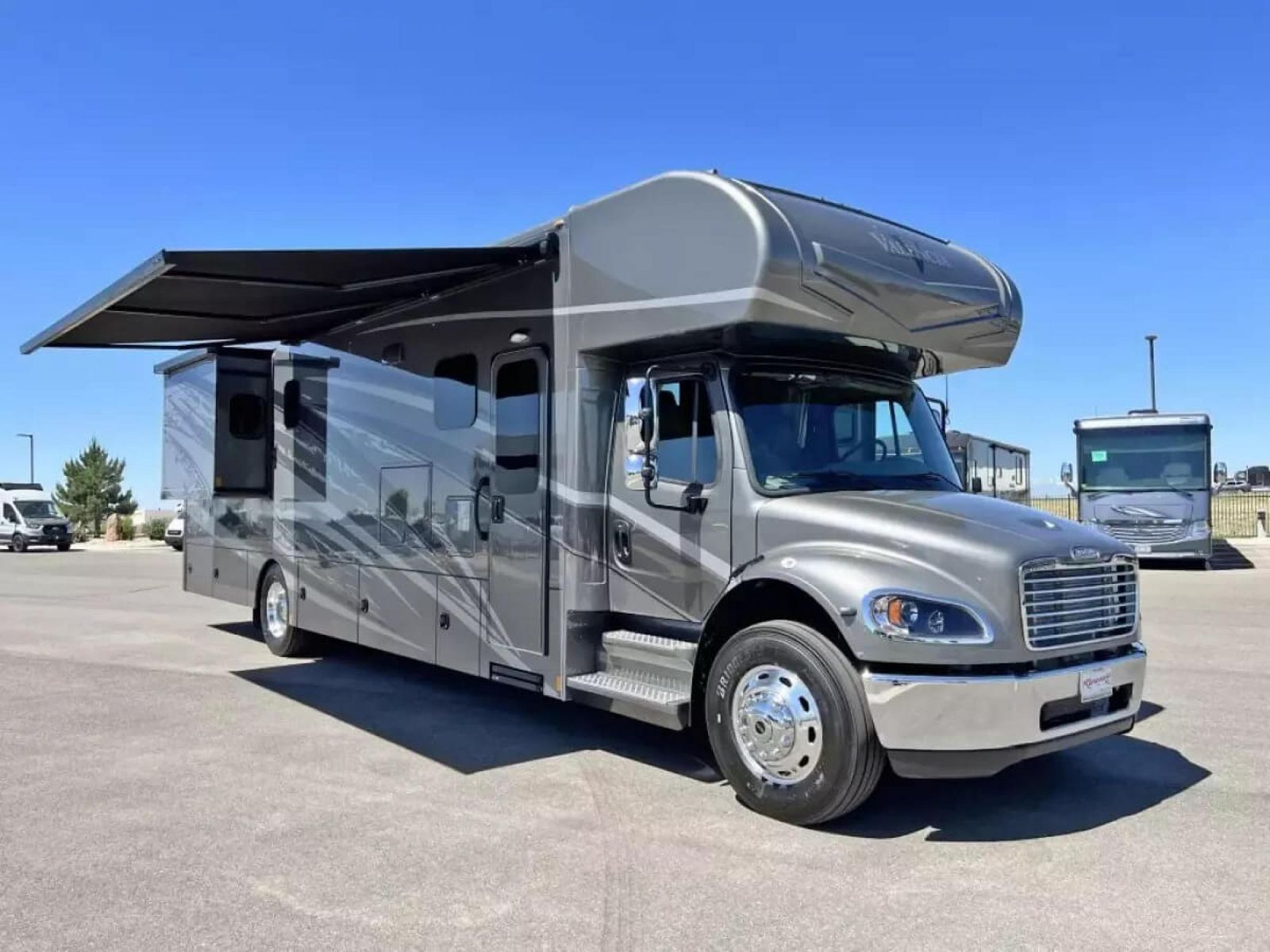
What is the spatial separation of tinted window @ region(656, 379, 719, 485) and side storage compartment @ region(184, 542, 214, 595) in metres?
6.99

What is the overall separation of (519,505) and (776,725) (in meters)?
2.41

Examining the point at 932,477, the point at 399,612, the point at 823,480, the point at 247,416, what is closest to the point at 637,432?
the point at 823,480

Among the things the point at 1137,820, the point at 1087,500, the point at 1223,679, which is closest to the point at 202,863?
the point at 1137,820

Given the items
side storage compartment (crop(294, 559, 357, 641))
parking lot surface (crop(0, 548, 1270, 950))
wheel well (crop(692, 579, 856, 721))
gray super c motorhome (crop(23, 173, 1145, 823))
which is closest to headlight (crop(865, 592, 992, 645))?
gray super c motorhome (crop(23, 173, 1145, 823))

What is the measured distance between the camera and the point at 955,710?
4.46 m

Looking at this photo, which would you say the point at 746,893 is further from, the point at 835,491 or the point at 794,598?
the point at 835,491

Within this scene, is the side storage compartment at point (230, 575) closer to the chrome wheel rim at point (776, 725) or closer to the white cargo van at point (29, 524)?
the chrome wheel rim at point (776, 725)

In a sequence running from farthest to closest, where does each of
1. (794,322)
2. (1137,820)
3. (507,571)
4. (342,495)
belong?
(342,495)
(507,571)
(794,322)
(1137,820)

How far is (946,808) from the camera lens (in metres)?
5.18

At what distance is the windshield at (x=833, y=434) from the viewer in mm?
5512

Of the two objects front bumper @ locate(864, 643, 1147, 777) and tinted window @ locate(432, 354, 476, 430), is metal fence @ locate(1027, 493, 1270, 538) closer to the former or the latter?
tinted window @ locate(432, 354, 476, 430)

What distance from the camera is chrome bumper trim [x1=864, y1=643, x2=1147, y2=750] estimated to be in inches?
176

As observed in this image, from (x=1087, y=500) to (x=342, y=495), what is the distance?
16629 mm

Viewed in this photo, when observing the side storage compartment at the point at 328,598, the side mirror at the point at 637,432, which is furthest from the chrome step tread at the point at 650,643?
the side storage compartment at the point at 328,598
